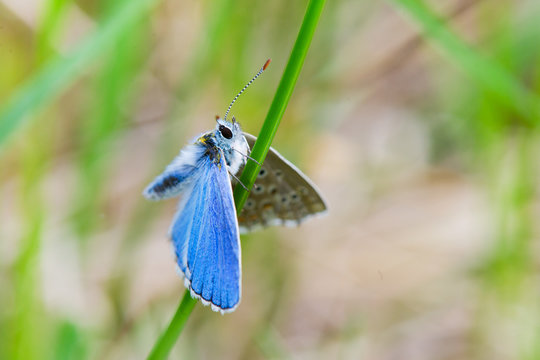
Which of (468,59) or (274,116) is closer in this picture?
(274,116)

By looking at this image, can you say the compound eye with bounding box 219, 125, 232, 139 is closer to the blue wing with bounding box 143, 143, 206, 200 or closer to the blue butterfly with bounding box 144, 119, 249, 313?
the blue butterfly with bounding box 144, 119, 249, 313

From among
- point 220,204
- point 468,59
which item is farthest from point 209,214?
point 468,59

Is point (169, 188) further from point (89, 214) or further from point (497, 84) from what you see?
point (497, 84)

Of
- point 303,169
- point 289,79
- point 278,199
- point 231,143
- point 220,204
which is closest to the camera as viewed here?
point 289,79

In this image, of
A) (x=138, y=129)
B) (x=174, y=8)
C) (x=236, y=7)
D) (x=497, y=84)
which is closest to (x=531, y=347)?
(x=497, y=84)

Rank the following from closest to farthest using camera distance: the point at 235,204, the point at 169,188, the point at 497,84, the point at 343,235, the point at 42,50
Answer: the point at 235,204 → the point at 169,188 → the point at 42,50 → the point at 497,84 → the point at 343,235

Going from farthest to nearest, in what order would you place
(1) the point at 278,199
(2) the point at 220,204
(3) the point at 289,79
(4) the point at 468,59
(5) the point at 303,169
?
(5) the point at 303,169, (4) the point at 468,59, (1) the point at 278,199, (2) the point at 220,204, (3) the point at 289,79

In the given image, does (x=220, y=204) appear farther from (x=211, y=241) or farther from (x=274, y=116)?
(x=274, y=116)
